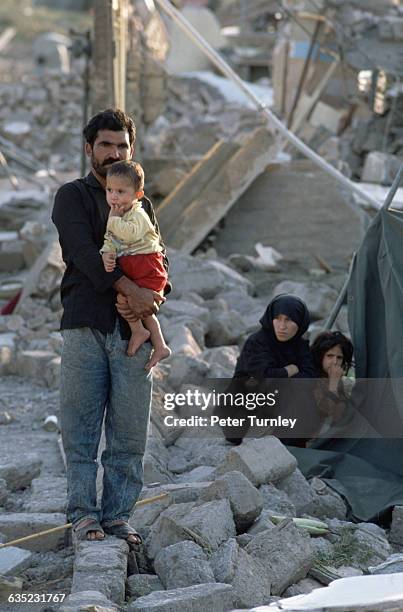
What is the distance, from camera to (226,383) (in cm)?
664

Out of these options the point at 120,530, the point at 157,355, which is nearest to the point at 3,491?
the point at 120,530

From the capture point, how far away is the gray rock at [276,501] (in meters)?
4.98

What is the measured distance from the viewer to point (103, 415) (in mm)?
4293

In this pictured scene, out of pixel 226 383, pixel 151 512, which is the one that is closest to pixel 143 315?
pixel 151 512

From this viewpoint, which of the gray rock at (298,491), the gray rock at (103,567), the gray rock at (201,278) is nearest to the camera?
the gray rock at (103,567)

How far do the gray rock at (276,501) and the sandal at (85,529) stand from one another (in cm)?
95

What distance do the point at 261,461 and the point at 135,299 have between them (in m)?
1.41

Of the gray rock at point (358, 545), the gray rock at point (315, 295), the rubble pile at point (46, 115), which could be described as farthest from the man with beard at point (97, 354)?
the rubble pile at point (46, 115)

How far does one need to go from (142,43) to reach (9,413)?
295 inches

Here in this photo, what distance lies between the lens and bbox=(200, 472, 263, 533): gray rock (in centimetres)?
454

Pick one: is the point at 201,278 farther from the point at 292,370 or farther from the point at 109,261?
the point at 109,261

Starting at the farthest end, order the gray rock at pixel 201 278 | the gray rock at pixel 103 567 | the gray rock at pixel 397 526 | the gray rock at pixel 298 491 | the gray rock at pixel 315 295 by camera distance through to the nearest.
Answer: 1. the gray rock at pixel 201 278
2. the gray rock at pixel 315 295
3. the gray rock at pixel 298 491
4. the gray rock at pixel 397 526
5. the gray rock at pixel 103 567

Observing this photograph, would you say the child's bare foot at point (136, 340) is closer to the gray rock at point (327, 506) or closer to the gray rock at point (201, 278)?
the gray rock at point (327, 506)

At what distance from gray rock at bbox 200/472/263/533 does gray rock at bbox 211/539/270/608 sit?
0.41m
